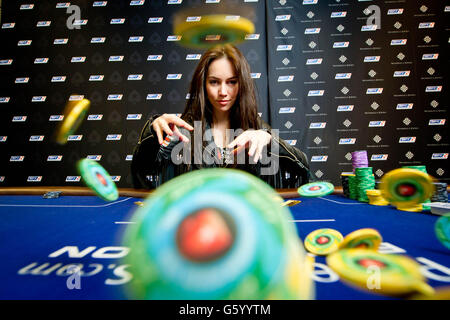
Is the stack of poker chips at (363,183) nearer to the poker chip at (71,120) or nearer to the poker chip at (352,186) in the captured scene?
the poker chip at (352,186)

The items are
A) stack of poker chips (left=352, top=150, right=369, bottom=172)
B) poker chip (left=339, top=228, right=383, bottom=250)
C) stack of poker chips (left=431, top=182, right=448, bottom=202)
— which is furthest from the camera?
stack of poker chips (left=352, top=150, right=369, bottom=172)

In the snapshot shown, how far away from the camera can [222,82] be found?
5.76ft

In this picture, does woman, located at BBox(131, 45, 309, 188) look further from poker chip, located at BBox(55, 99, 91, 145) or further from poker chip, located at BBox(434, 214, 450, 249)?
poker chip, located at BBox(434, 214, 450, 249)

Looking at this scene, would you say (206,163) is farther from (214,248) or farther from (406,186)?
(214,248)

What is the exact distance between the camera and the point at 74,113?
41.3 inches

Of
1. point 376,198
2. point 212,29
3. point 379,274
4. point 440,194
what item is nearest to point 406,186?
point 379,274

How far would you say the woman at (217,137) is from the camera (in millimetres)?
1761

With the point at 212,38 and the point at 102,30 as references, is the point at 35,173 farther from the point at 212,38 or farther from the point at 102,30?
the point at 212,38

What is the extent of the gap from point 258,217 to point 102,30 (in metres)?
4.66

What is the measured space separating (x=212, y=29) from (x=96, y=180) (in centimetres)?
375

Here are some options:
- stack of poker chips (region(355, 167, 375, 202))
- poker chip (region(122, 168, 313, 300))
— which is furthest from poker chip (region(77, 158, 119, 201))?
stack of poker chips (region(355, 167, 375, 202))

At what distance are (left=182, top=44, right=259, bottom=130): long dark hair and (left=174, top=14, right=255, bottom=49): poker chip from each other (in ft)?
7.57

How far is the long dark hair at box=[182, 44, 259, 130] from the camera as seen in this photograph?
1.78 meters

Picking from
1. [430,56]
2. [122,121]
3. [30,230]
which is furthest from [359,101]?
[30,230]
